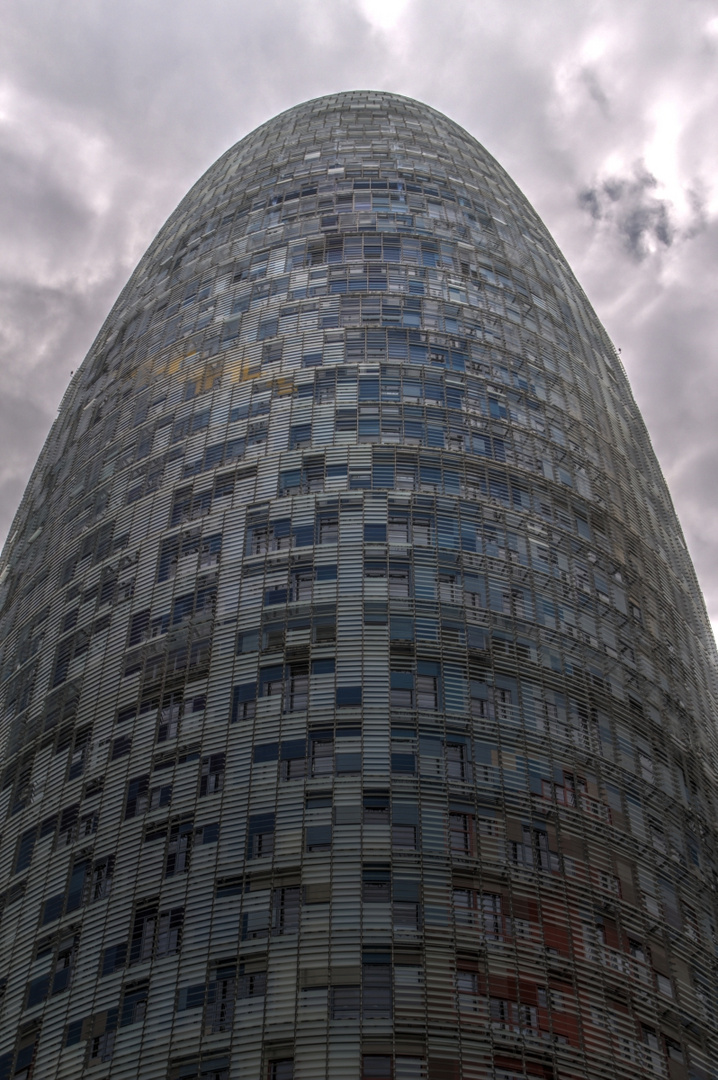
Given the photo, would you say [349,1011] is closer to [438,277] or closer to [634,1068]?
[634,1068]

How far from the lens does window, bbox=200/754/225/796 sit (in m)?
69.2

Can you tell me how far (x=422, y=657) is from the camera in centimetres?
7356

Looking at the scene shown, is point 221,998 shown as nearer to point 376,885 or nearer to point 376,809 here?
point 376,885

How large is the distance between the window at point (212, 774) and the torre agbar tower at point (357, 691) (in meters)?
0.24

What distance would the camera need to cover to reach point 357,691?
71.6 m

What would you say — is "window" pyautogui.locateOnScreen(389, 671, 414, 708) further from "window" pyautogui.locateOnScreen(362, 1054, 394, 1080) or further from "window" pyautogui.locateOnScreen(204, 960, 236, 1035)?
"window" pyautogui.locateOnScreen(362, 1054, 394, 1080)

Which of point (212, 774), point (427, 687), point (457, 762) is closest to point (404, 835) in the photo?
point (457, 762)

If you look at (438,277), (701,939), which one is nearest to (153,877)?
(701,939)

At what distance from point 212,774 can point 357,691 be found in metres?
9.66

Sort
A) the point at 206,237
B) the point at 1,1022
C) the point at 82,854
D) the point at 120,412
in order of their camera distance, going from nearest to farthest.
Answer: the point at 1,1022
the point at 82,854
the point at 120,412
the point at 206,237

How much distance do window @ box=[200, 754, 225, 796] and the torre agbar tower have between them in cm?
24

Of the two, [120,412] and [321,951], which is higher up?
[120,412]

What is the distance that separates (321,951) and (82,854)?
58.8 ft

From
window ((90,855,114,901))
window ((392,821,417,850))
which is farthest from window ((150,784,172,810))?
window ((392,821,417,850))
